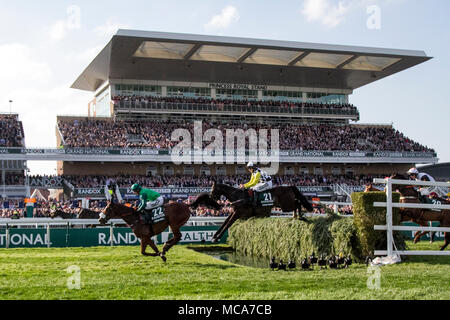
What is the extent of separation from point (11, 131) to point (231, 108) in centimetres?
1914

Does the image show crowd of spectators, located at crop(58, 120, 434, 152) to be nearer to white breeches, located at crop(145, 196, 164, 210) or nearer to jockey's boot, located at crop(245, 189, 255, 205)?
jockey's boot, located at crop(245, 189, 255, 205)

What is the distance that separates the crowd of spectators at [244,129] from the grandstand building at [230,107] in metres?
0.10

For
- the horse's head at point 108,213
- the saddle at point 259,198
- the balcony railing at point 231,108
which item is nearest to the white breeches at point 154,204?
the horse's head at point 108,213

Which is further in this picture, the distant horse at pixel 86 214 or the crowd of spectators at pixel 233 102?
the crowd of spectators at pixel 233 102

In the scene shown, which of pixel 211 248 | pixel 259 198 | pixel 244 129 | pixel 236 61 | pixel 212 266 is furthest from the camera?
pixel 244 129

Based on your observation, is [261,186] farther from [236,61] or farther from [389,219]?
[236,61]

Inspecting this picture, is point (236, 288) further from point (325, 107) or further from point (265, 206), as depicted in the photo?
point (325, 107)

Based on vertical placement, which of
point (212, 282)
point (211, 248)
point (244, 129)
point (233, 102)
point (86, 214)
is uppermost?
point (233, 102)

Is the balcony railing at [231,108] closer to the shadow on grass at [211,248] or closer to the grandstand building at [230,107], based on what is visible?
the grandstand building at [230,107]

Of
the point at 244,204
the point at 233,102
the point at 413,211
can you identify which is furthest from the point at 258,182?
the point at 233,102

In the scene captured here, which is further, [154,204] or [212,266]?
[154,204]

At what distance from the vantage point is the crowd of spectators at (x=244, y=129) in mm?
42250

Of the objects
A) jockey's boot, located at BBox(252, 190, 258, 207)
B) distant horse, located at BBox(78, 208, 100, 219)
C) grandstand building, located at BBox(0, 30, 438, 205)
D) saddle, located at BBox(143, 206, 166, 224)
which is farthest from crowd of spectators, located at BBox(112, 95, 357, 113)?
saddle, located at BBox(143, 206, 166, 224)

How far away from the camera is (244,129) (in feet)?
154
